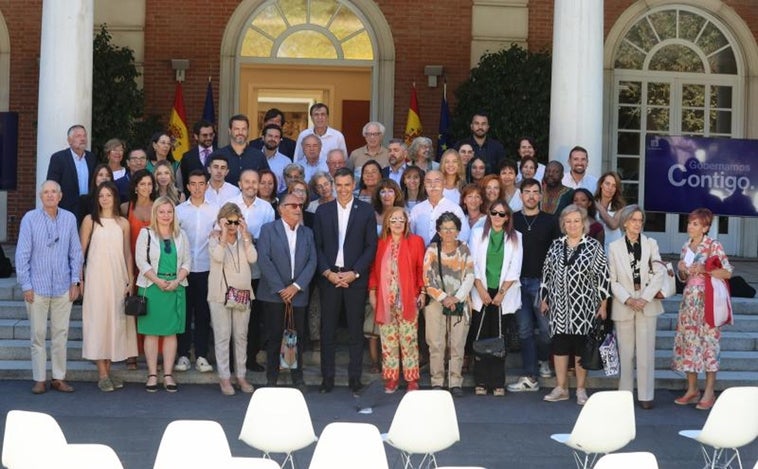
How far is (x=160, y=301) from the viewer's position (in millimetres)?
11148

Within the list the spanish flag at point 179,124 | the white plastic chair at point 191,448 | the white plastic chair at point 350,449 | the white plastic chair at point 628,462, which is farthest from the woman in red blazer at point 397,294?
the spanish flag at point 179,124

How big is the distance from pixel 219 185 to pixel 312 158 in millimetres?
1307

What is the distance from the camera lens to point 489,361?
37.3 ft

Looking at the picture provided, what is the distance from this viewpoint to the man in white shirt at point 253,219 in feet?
37.2

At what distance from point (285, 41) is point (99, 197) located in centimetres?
777

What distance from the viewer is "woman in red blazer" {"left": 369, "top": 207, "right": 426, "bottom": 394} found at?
11.2 metres

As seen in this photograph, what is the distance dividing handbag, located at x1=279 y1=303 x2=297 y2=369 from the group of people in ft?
0.11

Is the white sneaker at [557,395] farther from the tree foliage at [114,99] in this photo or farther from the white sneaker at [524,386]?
the tree foliage at [114,99]

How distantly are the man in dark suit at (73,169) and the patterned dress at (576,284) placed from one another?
4424 mm

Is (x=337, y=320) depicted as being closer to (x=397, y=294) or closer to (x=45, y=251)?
(x=397, y=294)

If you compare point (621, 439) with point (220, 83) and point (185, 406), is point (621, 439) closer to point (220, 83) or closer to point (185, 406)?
point (185, 406)

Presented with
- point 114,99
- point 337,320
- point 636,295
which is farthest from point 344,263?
point 114,99

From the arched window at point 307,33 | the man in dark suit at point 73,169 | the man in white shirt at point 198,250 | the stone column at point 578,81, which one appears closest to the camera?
the man in white shirt at point 198,250

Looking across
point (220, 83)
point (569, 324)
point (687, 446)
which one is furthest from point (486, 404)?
point (220, 83)
